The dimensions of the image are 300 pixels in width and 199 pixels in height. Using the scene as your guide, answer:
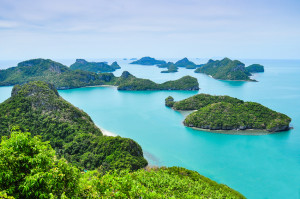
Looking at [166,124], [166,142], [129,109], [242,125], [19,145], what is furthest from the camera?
[129,109]

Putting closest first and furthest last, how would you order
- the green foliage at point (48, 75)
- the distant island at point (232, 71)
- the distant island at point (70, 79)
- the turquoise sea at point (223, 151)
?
the turquoise sea at point (223, 151) < the distant island at point (70, 79) < the green foliage at point (48, 75) < the distant island at point (232, 71)

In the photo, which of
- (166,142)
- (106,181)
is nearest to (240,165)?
(166,142)

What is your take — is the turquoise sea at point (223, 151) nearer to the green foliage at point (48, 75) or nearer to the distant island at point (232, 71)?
the green foliage at point (48, 75)

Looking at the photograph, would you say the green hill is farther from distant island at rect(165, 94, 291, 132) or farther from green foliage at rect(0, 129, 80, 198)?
distant island at rect(165, 94, 291, 132)

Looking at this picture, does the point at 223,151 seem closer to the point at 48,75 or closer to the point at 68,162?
the point at 68,162

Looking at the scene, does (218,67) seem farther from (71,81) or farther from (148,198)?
(148,198)

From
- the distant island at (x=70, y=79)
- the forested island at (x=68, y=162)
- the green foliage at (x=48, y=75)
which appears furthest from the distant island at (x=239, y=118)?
the green foliage at (x=48, y=75)

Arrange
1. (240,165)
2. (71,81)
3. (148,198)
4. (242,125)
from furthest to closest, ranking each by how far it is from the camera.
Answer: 1. (71,81)
2. (242,125)
3. (240,165)
4. (148,198)
